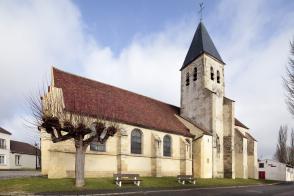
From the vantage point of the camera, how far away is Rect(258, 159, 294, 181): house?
5912cm

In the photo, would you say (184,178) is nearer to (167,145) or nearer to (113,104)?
(167,145)

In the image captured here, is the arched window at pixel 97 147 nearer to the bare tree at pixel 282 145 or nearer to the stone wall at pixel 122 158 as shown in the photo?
the stone wall at pixel 122 158

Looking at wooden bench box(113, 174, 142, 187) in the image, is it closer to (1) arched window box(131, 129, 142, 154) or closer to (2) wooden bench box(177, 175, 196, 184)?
(2) wooden bench box(177, 175, 196, 184)

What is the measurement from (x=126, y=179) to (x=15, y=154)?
40.0 m

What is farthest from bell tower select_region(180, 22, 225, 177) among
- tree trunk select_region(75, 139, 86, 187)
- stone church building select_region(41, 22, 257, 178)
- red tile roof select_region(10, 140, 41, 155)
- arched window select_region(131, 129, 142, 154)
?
red tile roof select_region(10, 140, 41, 155)

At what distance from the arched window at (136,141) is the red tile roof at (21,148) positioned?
34367 mm

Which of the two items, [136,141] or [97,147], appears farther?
[136,141]

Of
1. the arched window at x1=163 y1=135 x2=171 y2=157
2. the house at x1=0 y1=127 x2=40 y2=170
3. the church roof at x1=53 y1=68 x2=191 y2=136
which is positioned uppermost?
the church roof at x1=53 y1=68 x2=191 y2=136

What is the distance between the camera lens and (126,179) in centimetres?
2450

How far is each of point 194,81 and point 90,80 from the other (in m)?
13.5

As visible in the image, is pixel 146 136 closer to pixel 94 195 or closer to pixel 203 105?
pixel 203 105

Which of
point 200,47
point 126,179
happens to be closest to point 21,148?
point 200,47

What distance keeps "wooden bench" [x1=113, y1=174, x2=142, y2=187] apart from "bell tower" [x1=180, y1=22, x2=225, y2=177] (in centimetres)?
1458

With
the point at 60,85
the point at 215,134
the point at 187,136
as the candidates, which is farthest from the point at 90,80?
the point at 215,134
